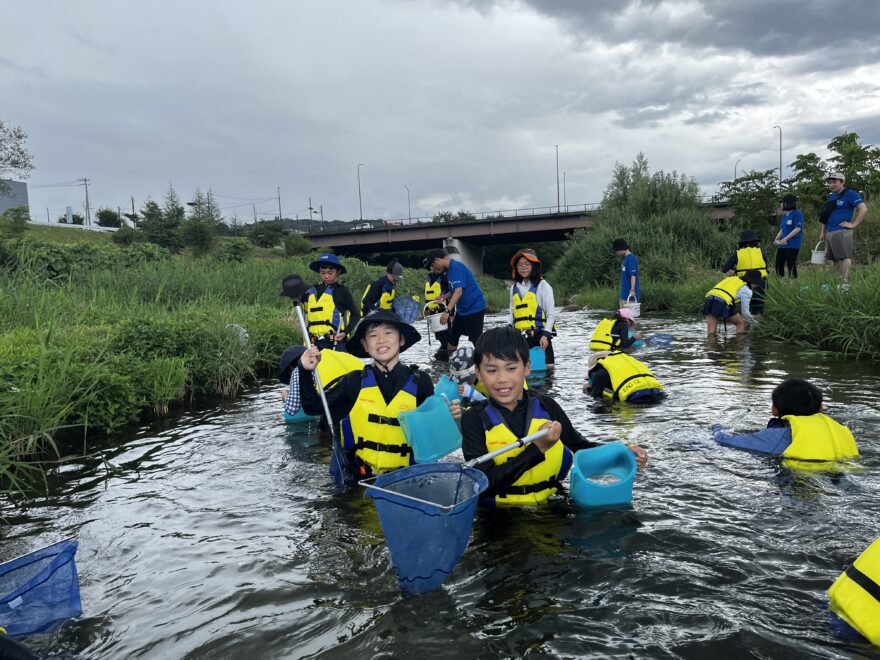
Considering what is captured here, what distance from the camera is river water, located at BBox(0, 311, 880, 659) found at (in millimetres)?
2773

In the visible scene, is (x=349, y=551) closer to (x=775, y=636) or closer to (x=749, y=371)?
(x=775, y=636)

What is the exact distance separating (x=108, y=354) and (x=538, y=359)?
568 centimetres

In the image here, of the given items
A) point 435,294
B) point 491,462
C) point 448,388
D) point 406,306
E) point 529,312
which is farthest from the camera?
point 435,294

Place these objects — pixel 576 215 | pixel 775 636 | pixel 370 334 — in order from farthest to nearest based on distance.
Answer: pixel 576 215, pixel 370 334, pixel 775 636

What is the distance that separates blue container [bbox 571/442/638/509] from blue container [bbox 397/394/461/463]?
85cm

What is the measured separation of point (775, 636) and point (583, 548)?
111 centimetres

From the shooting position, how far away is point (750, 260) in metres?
11.8

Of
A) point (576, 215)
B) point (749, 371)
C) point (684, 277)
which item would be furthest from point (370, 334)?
point (576, 215)

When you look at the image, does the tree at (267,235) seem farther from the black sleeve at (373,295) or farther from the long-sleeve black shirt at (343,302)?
the long-sleeve black shirt at (343,302)

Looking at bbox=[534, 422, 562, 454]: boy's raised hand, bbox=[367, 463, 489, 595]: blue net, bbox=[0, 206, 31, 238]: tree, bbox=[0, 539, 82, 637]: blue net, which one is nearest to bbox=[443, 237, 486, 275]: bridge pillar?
bbox=[0, 206, 31, 238]: tree

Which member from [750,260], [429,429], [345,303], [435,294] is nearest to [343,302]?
[345,303]

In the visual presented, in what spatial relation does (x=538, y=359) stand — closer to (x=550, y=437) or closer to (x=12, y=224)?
(x=550, y=437)

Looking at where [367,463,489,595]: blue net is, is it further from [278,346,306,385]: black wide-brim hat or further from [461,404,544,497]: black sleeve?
[278,346,306,385]: black wide-brim hat

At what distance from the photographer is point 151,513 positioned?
14.9 feet
